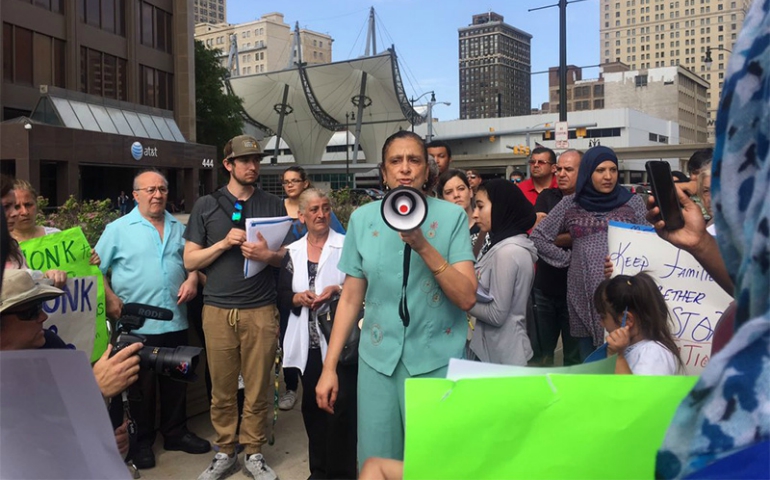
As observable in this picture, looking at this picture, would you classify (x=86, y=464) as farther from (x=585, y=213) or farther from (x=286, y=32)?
(x=286, y=32)

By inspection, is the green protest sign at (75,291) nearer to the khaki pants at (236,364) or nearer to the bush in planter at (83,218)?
the khaki pants at (236,364)

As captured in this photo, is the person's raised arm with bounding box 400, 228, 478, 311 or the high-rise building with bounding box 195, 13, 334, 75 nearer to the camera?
the person's raised arm with bounding box 400, 228, 478, 311

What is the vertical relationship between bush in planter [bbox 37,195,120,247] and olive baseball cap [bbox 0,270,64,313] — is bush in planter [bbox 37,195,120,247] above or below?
above

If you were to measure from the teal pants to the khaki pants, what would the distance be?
5.20 feet

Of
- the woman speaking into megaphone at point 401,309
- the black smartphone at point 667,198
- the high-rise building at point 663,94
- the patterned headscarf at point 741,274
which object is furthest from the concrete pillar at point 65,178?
the high-rise building at point 663,94

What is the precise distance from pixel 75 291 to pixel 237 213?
1036mm

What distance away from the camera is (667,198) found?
1813 mm

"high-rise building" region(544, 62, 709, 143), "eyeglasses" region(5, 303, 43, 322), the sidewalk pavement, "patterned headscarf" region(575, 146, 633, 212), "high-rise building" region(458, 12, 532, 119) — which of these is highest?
"high-rise building" region(458, 12, 532, 119)

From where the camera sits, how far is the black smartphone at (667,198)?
1791mm

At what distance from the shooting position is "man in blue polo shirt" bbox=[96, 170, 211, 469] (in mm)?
4285

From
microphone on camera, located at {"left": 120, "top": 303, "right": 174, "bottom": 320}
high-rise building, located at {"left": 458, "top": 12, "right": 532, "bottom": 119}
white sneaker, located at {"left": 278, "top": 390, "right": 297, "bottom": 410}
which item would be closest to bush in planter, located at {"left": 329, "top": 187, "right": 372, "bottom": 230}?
white sneaker, located at {"left": 278, "top": 390, "right": 297, "bottom": 410}

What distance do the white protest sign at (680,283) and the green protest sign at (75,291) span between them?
3.02 meters

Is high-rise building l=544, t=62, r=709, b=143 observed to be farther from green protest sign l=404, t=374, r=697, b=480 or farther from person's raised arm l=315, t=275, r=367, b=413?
green protest sign l=404, t=374, r=697, b=480

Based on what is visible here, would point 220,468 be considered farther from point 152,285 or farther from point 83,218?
point 83,218
